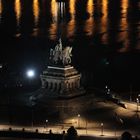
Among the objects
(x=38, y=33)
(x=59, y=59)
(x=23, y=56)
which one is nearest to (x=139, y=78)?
(x=59, y=59)

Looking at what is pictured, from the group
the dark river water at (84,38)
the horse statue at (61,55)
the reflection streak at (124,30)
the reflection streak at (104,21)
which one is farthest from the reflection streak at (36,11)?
the horse statue at (61,55)

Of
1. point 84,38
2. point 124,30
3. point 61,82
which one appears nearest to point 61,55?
point 61,82

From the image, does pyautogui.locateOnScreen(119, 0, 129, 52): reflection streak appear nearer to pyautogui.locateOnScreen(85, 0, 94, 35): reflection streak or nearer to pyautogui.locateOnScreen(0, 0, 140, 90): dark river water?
pyautogui.locateOnScreen(0, 0, 140, 90): dark river water

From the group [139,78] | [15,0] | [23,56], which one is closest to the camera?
[139,78]

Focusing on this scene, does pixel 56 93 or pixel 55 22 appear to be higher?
pixel 55 22

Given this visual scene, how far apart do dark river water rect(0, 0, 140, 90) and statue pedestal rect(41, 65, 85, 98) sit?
536 cm

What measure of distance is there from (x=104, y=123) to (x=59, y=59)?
729 cm

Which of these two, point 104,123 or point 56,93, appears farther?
point 56,93

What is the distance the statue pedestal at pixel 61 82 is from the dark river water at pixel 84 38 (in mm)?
5364

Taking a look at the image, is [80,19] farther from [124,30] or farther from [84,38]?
[84,38]

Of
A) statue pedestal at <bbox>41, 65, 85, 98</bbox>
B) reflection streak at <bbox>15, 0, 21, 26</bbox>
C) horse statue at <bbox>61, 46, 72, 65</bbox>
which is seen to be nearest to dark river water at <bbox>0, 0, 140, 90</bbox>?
reflection streak at <bbox>15, 0, 21, 26</bbox>

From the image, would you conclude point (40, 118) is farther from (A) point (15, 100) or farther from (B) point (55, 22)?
(B) point (55, 22)

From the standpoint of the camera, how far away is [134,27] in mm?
95250

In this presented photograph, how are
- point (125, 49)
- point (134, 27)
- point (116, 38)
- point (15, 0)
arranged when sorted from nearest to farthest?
point (125, 49), point (116, 38), point (134, 27), point (15, 0)
